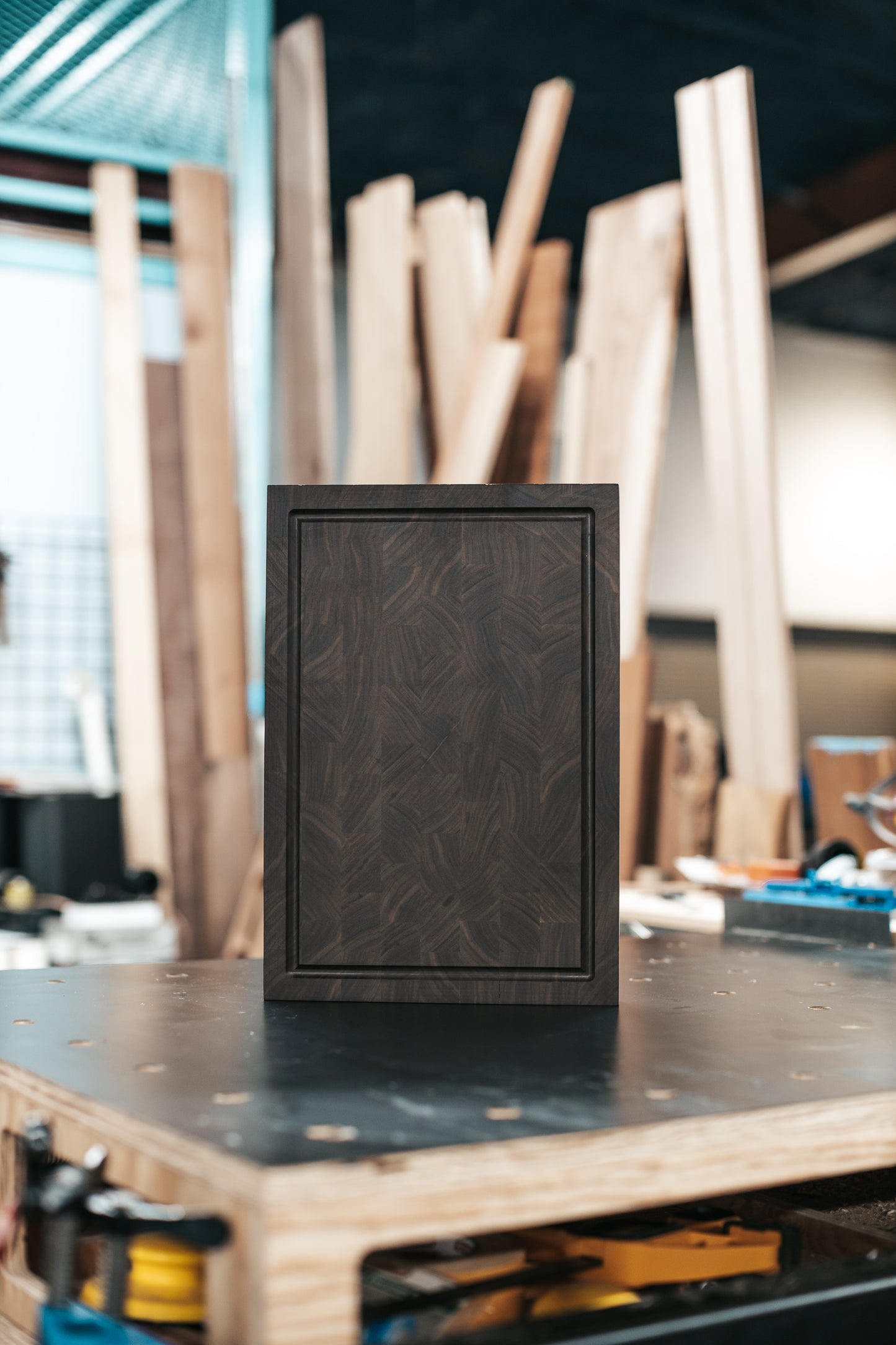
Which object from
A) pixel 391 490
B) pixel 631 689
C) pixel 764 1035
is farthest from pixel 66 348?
pixel 764 1035

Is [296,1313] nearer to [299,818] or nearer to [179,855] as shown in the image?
[299,818]

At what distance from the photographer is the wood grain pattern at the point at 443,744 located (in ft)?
2.59

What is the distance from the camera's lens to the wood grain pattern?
31.1 inches

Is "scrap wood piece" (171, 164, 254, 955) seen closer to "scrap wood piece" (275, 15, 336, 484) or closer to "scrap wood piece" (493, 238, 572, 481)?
"scrap wood piece" (275, 15, 336, 484)

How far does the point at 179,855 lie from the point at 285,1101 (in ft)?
10.7

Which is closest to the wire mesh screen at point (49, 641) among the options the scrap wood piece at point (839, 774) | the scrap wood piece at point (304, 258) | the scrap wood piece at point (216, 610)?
the scrap wood piece at point (216, 610)

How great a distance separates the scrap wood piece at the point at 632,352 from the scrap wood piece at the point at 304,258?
0.75 meters

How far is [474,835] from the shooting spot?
2.63 ft

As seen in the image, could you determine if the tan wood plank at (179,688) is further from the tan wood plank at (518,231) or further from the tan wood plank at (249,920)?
the tan wood plank at (518,231)

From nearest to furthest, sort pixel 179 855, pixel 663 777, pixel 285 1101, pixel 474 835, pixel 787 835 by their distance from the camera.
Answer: pixel 285 1101, pixel 474 835, pixel 787 835, pixel 663 777, pixel 179 855

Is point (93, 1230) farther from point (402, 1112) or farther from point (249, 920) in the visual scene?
point (249, 920)

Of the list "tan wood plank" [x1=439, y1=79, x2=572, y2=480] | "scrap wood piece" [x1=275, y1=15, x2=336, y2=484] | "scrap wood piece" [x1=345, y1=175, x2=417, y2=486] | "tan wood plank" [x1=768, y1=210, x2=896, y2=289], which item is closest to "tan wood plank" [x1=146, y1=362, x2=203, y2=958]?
"scrap wood piece" [x1=275, y1=15, x2=336, y2=484]

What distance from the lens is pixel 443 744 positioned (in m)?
0.81

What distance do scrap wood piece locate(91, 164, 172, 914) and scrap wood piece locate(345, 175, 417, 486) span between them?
23.3 inches
